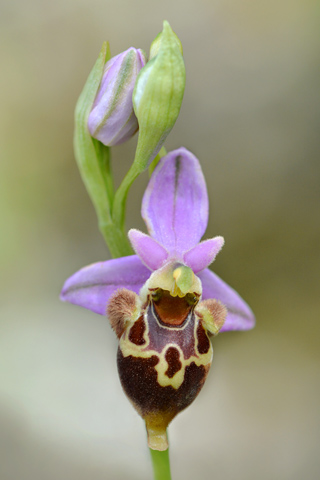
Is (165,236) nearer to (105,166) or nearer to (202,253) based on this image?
(202,253)

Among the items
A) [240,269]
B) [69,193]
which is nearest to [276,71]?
[240,269]

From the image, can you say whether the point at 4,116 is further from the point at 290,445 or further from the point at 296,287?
the point at 290,445

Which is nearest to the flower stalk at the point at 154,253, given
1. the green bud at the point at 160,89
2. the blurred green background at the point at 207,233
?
the green bud at the point at 160,89

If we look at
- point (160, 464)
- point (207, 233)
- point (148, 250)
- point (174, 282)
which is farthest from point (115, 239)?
point (207, 233)

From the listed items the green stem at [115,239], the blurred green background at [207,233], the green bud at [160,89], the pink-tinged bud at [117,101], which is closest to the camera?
the green bud at [160,89]

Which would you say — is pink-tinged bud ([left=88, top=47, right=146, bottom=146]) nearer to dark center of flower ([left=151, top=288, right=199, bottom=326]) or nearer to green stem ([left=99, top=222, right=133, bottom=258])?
green stem ([left=99, top=222, right=133, bottom=258])

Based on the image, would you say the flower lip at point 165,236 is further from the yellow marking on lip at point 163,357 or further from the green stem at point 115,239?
the yellow marking on lip at point 163,357

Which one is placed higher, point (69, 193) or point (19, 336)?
point (69, 193)

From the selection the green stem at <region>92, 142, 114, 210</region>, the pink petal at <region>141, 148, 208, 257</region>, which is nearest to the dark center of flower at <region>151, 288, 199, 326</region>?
the pink petal at <region>141, 148, 208, 257</region>
